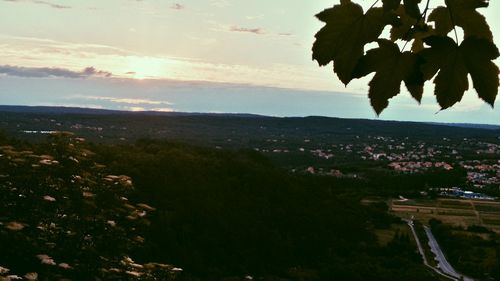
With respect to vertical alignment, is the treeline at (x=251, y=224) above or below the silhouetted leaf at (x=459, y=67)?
below

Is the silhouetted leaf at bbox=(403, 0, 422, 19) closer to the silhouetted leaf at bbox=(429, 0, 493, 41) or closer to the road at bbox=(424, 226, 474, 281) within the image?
the silhouetted leaf at bbox=(429, 0, 493, 41)

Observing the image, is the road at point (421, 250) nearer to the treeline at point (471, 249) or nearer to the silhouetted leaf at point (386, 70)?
the treeline at point (471, 249)

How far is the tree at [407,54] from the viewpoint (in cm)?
121

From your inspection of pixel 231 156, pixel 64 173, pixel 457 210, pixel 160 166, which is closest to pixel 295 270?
pixel 160 166

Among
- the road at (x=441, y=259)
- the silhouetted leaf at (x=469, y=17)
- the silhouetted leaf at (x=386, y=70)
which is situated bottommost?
the road at (x=441, y=259)

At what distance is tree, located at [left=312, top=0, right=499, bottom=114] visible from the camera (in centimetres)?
121

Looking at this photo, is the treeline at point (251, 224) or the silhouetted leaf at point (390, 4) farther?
the treeline at point (251, 224)

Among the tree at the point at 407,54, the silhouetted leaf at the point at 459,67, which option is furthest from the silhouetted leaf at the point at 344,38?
the silhouetted leaf at the point at 459,67

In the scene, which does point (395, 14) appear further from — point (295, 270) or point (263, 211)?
point (263, 211)

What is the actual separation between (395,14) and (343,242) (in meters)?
74.0

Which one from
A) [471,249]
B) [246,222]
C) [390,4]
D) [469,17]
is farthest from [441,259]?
[390,4]

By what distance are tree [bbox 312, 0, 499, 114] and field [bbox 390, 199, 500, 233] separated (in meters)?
88.2

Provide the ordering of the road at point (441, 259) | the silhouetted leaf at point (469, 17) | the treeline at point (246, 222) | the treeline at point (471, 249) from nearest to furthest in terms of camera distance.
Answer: the silhouetted leaf at point (469, 17) → the treeline at point (246, 222) → the treeline at point (471, 249) → the road at point (441, 259)

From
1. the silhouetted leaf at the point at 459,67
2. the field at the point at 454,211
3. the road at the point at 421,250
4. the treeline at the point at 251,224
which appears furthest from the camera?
the field at the point at 454,211
